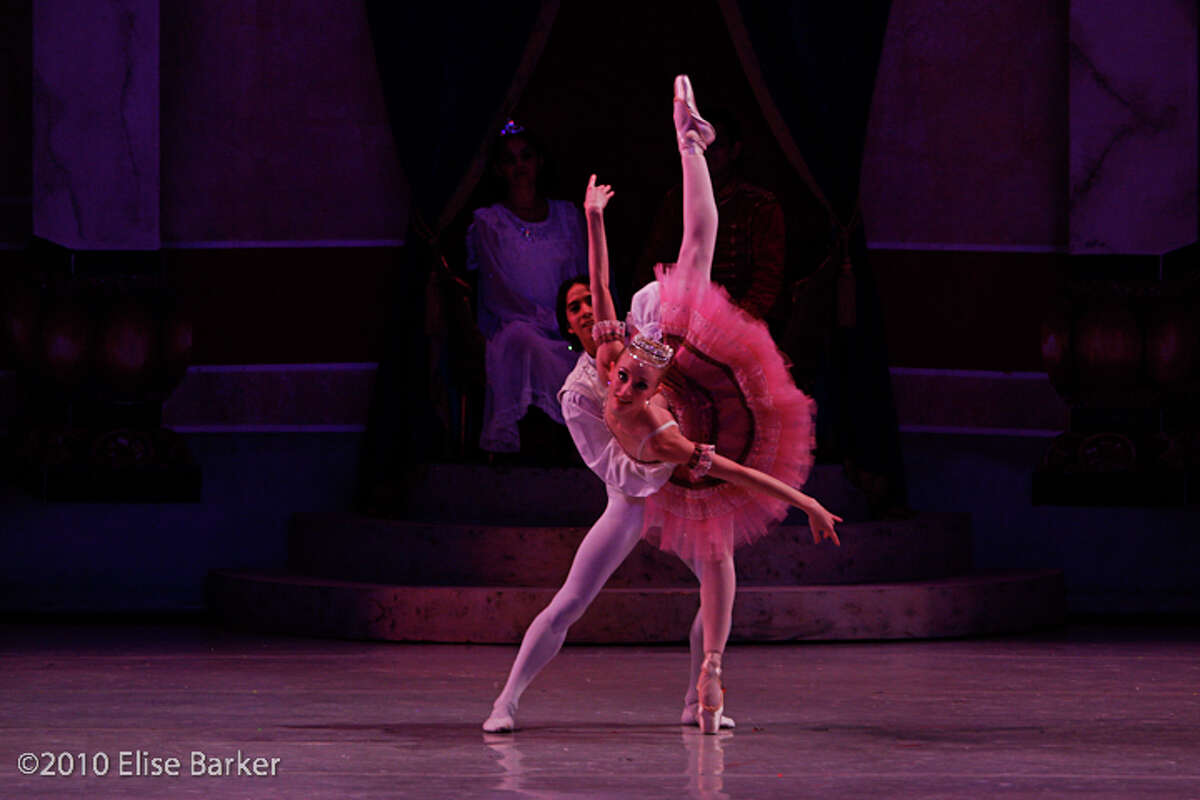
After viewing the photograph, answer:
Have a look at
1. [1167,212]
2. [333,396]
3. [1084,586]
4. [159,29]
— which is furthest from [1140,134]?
[159,29]

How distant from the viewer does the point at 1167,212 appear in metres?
7.54

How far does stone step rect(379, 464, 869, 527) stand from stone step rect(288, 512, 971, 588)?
0.49 ft

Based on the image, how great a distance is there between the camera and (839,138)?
7.38 metres

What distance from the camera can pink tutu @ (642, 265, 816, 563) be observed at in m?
4.55

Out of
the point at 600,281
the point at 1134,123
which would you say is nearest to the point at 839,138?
the point at 1134,123

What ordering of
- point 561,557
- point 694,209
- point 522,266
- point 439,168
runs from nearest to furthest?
point 694,209
point 561,557
point 522,266
point 439,168

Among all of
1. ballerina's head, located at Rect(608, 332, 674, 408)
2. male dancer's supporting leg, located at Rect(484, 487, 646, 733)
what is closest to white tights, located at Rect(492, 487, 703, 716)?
male dancer's supporting leg, located at Rect(484, 487, 646, 733)

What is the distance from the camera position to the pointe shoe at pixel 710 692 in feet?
15.1

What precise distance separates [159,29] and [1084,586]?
4256 millimetres

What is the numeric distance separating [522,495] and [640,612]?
0.69 m

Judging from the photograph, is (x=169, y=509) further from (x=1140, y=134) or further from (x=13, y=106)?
(x=1140, y=134)

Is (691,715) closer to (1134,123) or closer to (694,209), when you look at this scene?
(694,209)

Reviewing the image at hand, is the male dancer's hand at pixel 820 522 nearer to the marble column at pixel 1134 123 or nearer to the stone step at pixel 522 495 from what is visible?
the stone step at pixel 522 495

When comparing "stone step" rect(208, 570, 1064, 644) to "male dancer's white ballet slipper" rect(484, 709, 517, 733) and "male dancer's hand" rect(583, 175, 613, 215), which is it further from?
"male dancer's hand" rect(583, 175, 613, 215)
